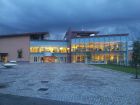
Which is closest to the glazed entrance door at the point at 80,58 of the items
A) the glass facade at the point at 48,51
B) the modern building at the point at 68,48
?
the modern building at the point at 68,48

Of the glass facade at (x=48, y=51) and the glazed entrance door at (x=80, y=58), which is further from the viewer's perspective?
the glass facade at (x=48, y=51)

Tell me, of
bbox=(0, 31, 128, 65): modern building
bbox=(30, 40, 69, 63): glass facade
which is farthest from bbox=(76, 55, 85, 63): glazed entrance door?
bbox=(30, 40, 69, 63): glass facade

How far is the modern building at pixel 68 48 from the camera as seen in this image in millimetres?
72875

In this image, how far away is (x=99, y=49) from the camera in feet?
244

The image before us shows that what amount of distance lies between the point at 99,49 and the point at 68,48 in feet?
33.8

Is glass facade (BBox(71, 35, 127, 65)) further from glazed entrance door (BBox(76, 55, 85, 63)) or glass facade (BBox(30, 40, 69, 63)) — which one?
glass facade (BBox(30, 40, 69, 63))

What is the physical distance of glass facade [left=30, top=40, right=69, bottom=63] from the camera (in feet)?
251

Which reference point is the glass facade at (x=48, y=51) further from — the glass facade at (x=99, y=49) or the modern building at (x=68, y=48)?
the glass facade at (x=99, y=49)

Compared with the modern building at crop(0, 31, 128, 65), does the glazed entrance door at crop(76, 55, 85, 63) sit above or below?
below

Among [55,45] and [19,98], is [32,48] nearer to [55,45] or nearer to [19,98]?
[55,45]

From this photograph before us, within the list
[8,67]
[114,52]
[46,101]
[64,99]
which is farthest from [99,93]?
Result: [114,52]

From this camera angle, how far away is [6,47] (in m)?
76.9

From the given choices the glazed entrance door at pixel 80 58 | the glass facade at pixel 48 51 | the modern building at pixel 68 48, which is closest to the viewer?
the modern building at pixel 68 48

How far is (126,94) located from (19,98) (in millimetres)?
5678
